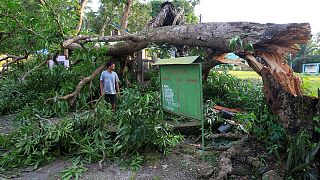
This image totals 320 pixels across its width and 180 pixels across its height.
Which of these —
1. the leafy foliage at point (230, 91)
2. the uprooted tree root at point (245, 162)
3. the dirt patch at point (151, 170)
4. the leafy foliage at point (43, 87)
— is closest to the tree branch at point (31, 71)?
the leafy foliage at point (43, 87)

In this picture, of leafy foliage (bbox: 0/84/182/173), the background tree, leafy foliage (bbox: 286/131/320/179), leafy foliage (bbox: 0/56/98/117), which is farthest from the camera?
the background tree

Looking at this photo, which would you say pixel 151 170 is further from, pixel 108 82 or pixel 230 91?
pixel 230 91

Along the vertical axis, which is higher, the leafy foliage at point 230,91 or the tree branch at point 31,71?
the tree branch at point 31,71

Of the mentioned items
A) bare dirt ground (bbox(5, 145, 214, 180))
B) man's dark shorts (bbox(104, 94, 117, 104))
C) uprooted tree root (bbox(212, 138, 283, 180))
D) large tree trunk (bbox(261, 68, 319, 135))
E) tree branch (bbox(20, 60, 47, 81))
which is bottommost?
bare dirt ground (bbox(5, 145, 214, 180))

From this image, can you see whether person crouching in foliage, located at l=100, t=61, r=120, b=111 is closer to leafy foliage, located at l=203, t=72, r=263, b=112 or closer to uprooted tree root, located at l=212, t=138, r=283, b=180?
leafy foliage, located at l=203, t=72, r=263, b=112

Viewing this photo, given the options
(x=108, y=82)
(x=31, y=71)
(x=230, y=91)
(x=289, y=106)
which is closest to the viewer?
(x=289, y=106)

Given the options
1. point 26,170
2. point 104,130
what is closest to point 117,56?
point 104,130

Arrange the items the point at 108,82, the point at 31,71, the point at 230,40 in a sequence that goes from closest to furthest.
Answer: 1. the point at 230,40
2. the point at 108,82
3. the point at 31,71

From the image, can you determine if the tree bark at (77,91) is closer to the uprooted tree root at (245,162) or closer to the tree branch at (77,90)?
the tree branch at (77,90)

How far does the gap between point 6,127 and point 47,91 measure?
8.10ft

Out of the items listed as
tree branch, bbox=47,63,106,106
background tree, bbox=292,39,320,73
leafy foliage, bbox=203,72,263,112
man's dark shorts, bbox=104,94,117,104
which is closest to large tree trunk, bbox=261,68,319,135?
leafy foliage, bbox=203,72,263,112

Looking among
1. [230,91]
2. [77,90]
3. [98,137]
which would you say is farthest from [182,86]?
[77,90]

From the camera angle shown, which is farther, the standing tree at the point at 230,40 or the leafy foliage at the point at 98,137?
the leafy foliage at the point at 98,137

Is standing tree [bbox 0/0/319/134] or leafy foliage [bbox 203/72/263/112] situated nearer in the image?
standing tree [bbox 0/0/319/134]
